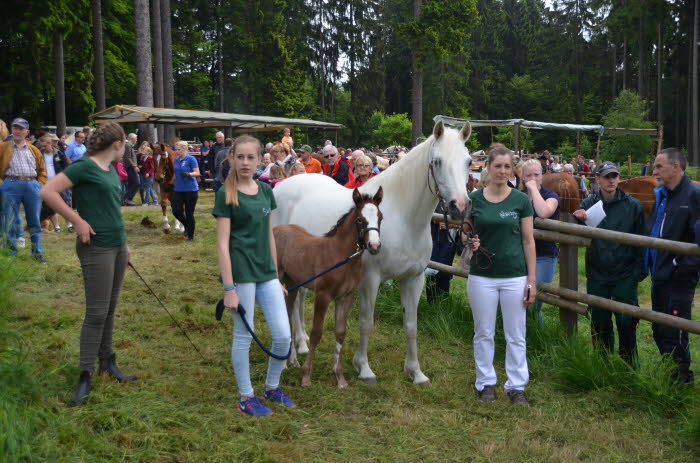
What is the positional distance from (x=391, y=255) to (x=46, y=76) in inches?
1007

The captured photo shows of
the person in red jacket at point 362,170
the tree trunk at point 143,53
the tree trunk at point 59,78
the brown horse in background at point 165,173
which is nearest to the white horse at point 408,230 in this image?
the person in red jacket at point 362,170

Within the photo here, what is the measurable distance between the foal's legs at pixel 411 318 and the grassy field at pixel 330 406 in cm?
16

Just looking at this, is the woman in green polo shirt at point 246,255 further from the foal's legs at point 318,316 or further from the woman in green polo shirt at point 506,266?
the woman in green polo shirt at point 506,266

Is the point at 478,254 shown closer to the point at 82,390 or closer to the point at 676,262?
the point at 676,262

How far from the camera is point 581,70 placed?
57.4m

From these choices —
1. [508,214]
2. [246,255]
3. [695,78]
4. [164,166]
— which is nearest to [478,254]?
[508,214]

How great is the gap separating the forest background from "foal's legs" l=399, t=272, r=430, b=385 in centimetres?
1771

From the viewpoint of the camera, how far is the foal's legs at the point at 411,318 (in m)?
5.10

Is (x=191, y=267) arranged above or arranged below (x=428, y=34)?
below

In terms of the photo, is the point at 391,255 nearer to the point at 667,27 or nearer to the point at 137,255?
the point at 137,255

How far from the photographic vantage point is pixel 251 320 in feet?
12.9

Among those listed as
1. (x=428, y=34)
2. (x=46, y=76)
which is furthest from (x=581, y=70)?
(x=46, y=76)

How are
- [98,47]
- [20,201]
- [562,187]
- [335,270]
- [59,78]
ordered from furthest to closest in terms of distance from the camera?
[98,47]
[59,78]
[20,201]
[562,187]
[335,270]

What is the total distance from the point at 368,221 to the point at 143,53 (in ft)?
59.8
